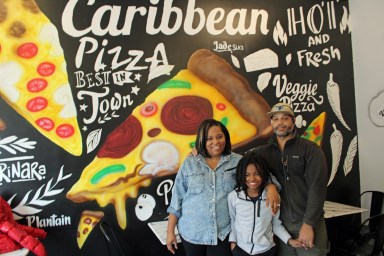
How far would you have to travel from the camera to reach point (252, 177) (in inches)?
79.6

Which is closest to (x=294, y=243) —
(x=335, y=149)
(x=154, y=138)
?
(x=154, y=138)

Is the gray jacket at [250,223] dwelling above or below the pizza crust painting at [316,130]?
below

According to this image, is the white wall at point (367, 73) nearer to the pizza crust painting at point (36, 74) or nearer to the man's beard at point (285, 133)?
the man's beard at point (285, 133)

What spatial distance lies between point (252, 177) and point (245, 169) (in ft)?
0.20

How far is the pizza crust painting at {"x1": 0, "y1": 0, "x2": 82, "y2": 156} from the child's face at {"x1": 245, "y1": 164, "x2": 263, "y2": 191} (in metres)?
1.50

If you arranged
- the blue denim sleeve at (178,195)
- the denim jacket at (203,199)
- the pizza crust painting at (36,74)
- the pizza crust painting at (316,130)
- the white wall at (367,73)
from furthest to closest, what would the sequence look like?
the white wall at (367,73)
the pizza crust painting at (316,130)
the pizza crust painting at (36,74)
the blue denim sleeve at (178,195)
the denim jacket at (203,199)

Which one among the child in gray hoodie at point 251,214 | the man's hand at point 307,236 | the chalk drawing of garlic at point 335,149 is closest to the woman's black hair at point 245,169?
the child in gray hoodie at point 251,214

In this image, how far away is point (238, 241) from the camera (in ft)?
6.66

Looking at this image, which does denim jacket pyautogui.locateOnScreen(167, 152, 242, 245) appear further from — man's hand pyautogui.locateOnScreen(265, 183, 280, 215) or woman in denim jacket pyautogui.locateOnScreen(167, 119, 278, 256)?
man's hand pyautogui.locateOnScreen(265, 183, 280, 215)

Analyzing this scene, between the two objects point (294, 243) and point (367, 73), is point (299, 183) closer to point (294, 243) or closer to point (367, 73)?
point (294, 243)

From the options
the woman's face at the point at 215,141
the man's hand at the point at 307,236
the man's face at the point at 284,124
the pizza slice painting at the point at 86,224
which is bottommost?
the pizza slice painting at the point at 86,224

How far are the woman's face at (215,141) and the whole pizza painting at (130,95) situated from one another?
0.92m

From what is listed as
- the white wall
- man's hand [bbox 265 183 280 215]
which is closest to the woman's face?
man's hand [bbox 265 183 280 215]

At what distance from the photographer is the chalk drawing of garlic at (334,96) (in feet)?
11.6
